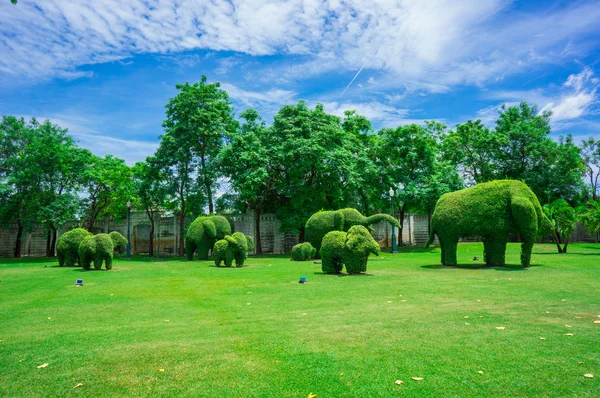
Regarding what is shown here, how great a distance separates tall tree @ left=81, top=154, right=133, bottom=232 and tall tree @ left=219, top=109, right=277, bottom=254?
9.59m

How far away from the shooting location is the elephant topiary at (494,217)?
1428 cm

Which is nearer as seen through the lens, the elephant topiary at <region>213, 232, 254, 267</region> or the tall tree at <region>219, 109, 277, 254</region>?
the elephant topiary at <region>213, 232, 254, 267</region>

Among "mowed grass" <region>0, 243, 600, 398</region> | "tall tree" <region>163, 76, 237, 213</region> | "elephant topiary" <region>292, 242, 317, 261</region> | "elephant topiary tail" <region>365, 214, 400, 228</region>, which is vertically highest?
"tall tree" <region>163, 76, 237, 213</region>

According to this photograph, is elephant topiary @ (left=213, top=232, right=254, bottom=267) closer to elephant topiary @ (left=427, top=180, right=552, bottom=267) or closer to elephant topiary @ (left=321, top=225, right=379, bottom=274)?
elephant topiary @ (left=321, top=225, right=379, bottom=274)

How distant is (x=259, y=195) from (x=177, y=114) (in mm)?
8411

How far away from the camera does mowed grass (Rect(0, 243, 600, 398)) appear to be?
4.05 m

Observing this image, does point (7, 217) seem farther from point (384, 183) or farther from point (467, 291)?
point (467, 291)

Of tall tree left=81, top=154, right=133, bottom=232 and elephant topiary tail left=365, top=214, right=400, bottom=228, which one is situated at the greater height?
tall tree left=81, top=154, right=133, bottom=232

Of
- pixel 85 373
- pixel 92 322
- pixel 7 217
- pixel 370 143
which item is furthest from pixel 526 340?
pixel 7 217

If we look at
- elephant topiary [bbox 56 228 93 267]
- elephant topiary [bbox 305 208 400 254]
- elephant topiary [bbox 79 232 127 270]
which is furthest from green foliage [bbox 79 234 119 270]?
elephant topiary [bbox 305 208 400 254]

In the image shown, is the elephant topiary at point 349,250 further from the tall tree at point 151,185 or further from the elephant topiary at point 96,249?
the tall tree at point 151,185

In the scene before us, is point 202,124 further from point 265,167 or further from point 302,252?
Answer: point 302,252

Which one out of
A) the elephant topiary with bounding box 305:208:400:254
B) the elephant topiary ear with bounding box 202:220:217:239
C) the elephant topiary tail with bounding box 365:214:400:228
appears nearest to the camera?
the elephant topiary tail with bounding box 365:214:400:228

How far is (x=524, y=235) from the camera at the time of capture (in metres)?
14.3
